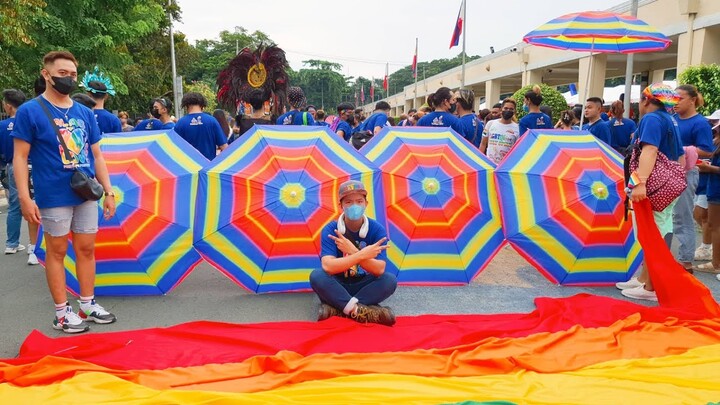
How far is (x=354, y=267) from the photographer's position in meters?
4.54

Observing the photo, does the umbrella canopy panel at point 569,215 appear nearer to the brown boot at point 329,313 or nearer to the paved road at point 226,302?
the paved road at point 226,302

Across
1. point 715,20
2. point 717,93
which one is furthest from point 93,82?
point 715,20

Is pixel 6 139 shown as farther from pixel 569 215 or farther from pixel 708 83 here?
pixel 708 83

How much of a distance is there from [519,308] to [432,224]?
105 centimetres

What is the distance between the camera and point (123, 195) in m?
4.93

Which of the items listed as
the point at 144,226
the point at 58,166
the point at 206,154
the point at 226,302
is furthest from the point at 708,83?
the point at 58,166

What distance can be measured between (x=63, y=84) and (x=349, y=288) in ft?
8.40

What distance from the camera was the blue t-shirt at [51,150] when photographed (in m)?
4.04

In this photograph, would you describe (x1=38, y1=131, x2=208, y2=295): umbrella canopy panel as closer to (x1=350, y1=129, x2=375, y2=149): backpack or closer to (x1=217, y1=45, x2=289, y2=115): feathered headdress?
(x1=350, y1=129, x2=375, y2=149): backpack

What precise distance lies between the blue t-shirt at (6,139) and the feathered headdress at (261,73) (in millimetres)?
6583

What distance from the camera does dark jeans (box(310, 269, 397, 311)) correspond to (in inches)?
176

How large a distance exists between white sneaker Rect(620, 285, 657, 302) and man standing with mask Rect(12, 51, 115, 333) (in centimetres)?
449

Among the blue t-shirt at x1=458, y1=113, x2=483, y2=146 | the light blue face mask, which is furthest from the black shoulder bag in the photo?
→ the blue t-shirt at x1=458, y1=113, x2=483, y2=146

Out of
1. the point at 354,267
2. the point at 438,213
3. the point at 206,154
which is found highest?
the point at 206,154
